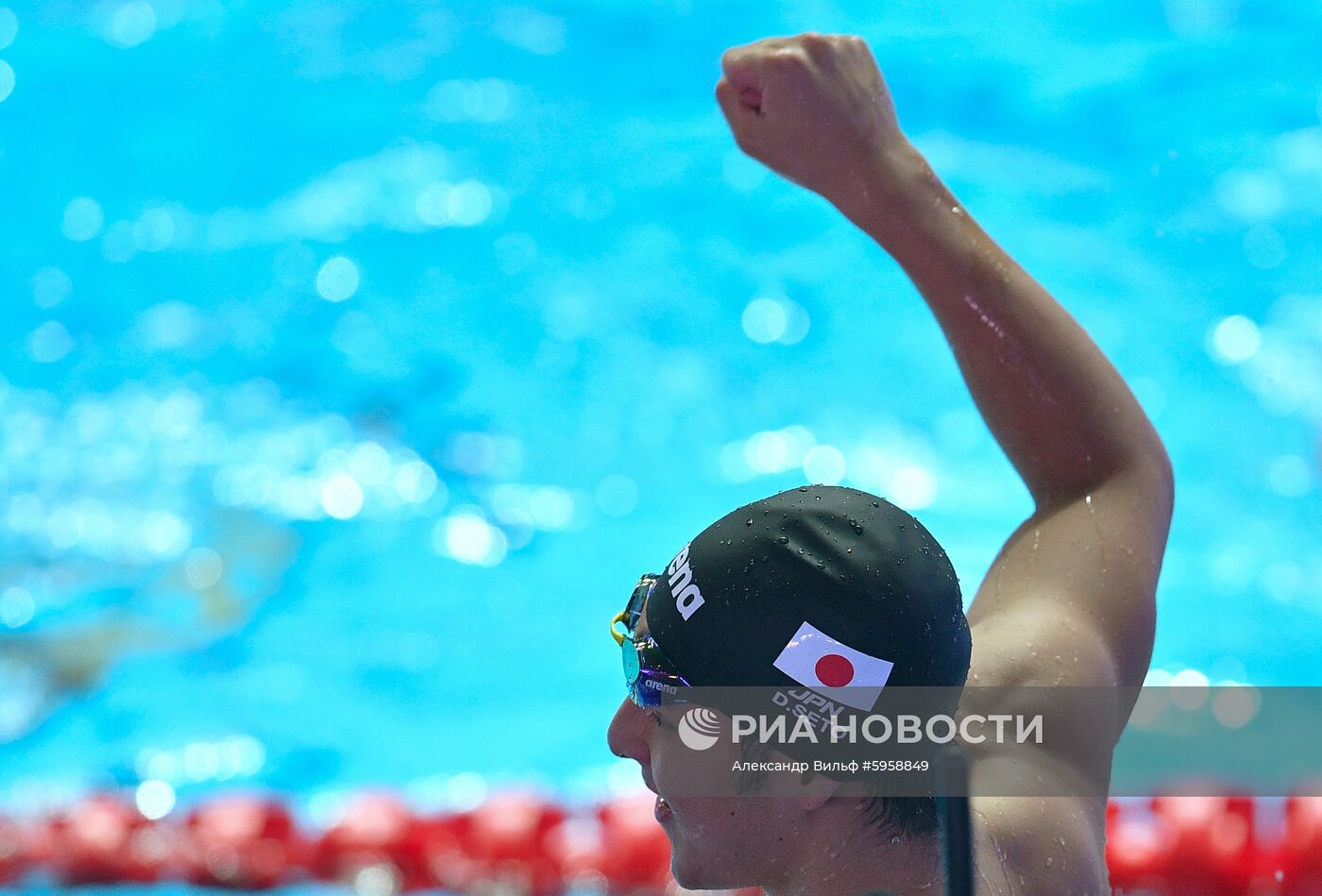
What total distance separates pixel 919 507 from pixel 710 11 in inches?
155

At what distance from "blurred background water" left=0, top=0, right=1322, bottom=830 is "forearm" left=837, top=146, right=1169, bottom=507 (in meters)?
3.07

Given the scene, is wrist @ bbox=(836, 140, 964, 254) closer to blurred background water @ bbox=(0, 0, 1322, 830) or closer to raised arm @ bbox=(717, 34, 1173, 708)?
raised arm @ bbox=(717, 34, 1173, 708)

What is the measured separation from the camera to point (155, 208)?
285 inches

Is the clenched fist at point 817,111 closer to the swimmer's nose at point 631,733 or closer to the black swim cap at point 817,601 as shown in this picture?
the black swim cap at point 817,601

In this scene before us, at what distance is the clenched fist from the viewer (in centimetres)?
146

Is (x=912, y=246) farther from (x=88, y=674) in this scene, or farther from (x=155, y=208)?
(x=155, y=208)

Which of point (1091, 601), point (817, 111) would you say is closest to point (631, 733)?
point (1091, 601)

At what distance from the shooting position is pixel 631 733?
1256mm

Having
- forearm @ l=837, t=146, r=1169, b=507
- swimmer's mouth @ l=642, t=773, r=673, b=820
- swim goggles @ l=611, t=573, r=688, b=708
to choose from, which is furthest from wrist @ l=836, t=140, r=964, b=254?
swimmer's mouth @ l=642, t=773, r=673, b=820

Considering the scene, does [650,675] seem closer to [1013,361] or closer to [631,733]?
[631,733]

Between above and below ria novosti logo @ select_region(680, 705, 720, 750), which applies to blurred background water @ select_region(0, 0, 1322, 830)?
above

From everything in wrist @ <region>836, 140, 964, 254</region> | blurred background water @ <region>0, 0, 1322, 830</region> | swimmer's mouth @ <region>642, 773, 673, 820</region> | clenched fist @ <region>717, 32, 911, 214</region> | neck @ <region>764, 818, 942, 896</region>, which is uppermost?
blurred background water @ <region>0, 0, 1322, 830</region>

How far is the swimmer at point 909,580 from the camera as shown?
1.16m

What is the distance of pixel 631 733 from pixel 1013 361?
1.96ft
